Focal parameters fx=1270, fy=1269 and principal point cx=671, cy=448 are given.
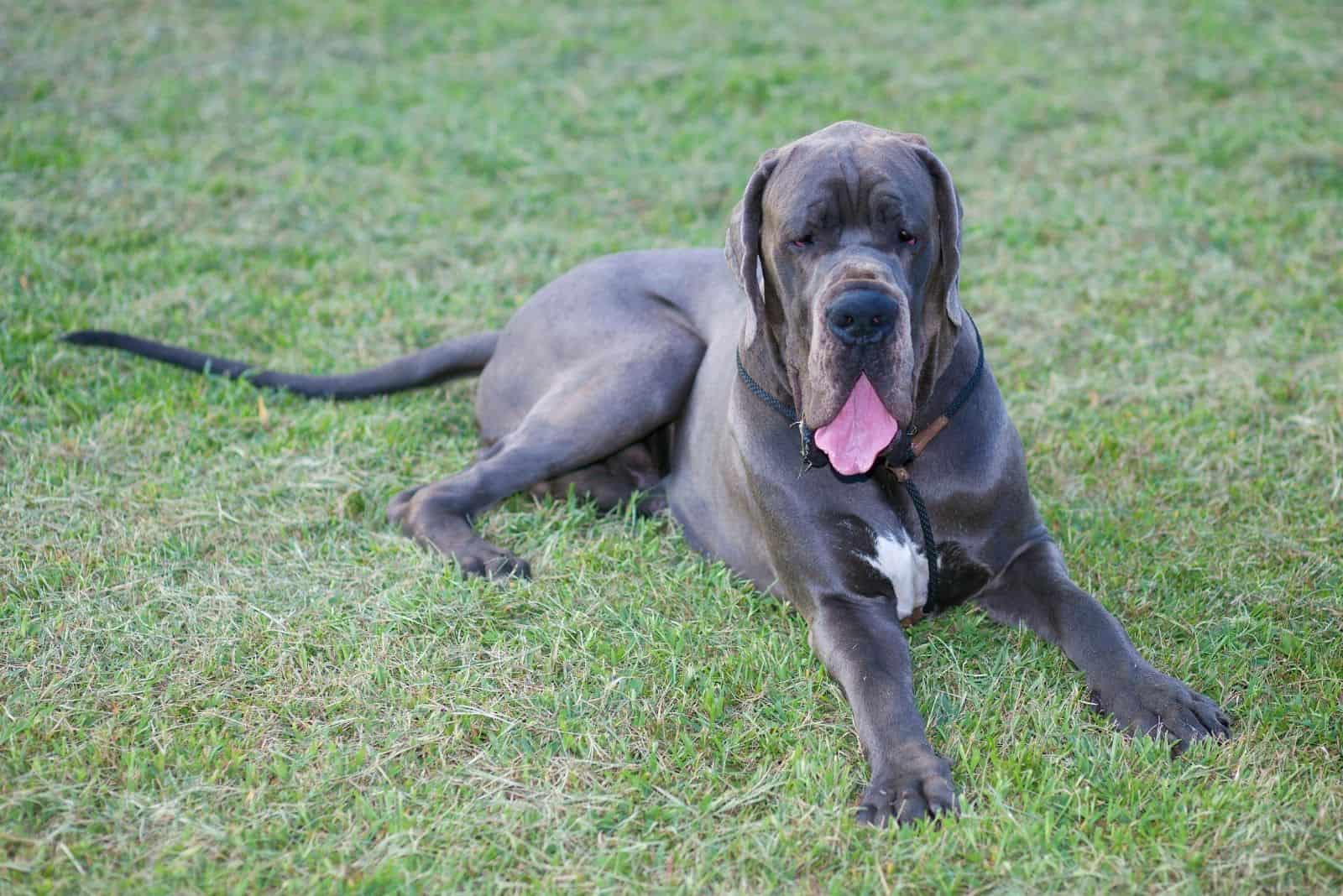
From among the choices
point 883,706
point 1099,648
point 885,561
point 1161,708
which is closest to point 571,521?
point 885,561

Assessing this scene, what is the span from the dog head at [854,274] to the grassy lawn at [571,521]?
2.35 feet

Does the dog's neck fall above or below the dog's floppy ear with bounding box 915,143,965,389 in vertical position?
below

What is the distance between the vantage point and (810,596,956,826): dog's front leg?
8.83 feet

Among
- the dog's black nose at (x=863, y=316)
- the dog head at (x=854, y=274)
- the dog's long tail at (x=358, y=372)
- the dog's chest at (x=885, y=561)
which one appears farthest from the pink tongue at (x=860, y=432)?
the dog's long tail at (x=358, y=372)

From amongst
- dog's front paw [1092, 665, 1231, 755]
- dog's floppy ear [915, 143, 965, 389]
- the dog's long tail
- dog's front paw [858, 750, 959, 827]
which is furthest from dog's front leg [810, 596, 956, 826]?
the dog's long tail

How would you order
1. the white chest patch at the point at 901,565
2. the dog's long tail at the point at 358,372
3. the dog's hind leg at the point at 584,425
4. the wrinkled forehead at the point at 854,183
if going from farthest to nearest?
the dog's long tail at the point at 358,372 < the dog's hind leg at the point at 584,425 < the white chest patch at the point at 901,565 < the wrinkled forehead at the point at 854,183

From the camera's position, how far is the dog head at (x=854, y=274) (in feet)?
9.78

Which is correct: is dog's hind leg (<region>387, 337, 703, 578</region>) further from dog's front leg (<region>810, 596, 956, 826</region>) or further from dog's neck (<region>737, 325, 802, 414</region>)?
dog's front leg (<region>810, 596, 956, 826</region>)

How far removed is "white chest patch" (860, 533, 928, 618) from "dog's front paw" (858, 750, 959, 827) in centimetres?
66

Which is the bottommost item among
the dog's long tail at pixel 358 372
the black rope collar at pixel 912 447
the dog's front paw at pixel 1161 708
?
the dog's front paw at pixel 1161 708

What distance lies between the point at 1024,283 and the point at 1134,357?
0.88 metres

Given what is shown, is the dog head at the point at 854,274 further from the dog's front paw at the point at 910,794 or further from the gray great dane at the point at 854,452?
the dog's front paw at the point at 910,794

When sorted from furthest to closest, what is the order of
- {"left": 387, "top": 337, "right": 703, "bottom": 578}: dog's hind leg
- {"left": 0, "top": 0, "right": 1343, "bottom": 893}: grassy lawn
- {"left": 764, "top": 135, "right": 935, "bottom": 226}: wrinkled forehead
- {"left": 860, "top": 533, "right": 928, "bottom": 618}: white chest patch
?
{"left": 387, "top": 337, "right": 703, "bottom": 578}: dog's hind leg < {"left": 860, "top": 533, "right": 928, "bottom": 618}: white chest patch < {"left": 764, "top": 135, "right": 935, "bottom": 226}: wrinkled forehead < {"left": 0, "top": 0, "right": 1343, "bottom": 893}: grassy lawn

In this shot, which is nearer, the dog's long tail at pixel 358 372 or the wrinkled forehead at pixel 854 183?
the wrinkled forehead at pixel 854 183
